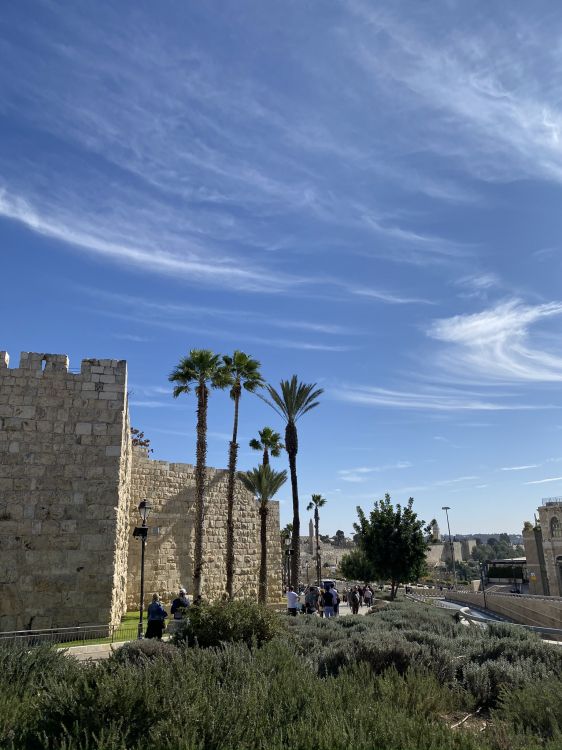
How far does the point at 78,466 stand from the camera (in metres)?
13.9

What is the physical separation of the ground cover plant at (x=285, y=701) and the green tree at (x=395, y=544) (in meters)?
17.4

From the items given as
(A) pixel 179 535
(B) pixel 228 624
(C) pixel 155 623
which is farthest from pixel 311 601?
(B) pixel 228 624

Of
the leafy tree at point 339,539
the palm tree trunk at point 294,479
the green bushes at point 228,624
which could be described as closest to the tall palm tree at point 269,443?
the palm tree trunk at point 294,479

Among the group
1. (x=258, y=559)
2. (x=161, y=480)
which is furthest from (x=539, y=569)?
(x=161, y=480)

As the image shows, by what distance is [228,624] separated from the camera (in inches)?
352

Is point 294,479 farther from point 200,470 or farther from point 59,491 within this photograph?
point 59,491

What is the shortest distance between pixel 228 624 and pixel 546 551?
46121 mm

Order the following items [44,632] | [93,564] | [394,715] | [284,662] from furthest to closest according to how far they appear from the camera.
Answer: [93,564] → [44,632] → [284,662] → [394,715]

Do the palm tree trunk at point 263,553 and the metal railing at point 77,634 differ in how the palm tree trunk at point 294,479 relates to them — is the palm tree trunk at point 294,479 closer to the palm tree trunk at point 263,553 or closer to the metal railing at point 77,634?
the palm tree trunk at point 263,553

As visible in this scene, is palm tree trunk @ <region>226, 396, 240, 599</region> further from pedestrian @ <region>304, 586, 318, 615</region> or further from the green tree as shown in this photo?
the green tree

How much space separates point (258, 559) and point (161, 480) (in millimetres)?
6238

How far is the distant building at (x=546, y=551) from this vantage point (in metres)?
45.7

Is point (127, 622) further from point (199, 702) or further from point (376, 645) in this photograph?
point (199, 702)

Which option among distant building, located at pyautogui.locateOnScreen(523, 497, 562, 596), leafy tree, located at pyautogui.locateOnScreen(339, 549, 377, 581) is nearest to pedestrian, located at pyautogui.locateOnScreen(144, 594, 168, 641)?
leafy tree, located at pyautogui.locateOnScreen(339, 549, 377, 581)
